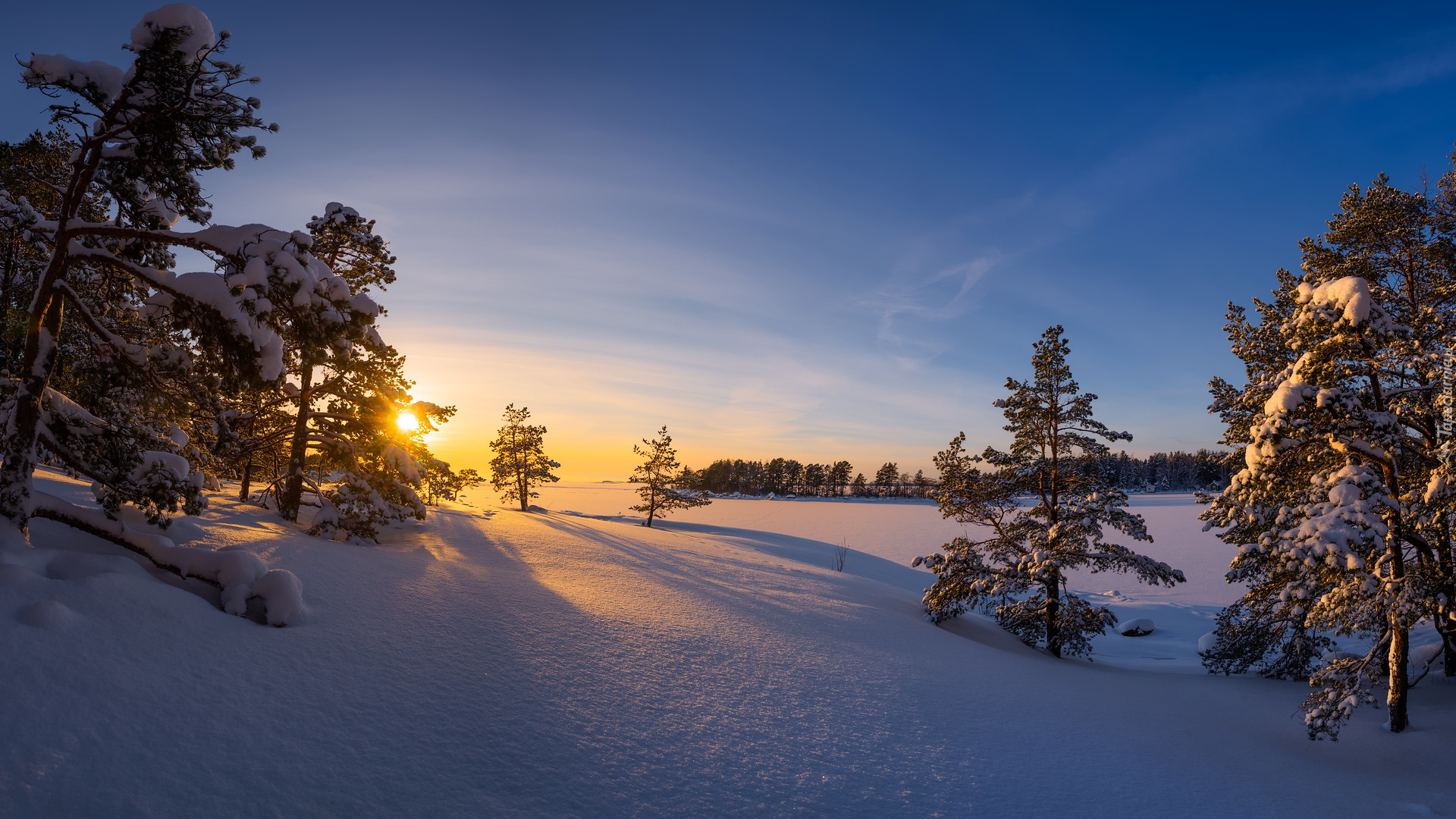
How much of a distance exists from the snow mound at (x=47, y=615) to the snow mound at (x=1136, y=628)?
29.1 meters

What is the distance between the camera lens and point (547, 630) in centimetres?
776

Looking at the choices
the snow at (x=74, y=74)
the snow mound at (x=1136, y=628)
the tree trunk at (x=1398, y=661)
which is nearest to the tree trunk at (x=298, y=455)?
the snow at (x=74, y=74)

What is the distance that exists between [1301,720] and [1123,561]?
4485mm

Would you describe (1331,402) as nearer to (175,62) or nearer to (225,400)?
(175,62)

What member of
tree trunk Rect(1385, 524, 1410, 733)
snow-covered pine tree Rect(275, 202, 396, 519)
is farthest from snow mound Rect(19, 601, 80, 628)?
tree trunk Rect(1385, 524, 1410, 733)

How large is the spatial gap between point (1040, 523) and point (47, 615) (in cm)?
1744

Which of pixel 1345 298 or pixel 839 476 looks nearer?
pixel 1345 298

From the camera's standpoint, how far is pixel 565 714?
5488mm

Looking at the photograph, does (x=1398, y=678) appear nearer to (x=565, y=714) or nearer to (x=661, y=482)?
(x=565, y=714)

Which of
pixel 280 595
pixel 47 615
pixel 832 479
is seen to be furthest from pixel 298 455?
pixel 832 479

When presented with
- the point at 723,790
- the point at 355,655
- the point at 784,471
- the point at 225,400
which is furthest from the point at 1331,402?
the point at 784,471

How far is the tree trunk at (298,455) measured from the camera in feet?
41.1

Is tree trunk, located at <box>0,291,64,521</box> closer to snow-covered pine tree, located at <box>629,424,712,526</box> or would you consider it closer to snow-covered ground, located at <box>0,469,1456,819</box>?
snow-covered ground, located at <box>0,469,1456,819</box>

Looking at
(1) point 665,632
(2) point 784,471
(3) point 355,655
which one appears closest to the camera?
(3) point 355,655
